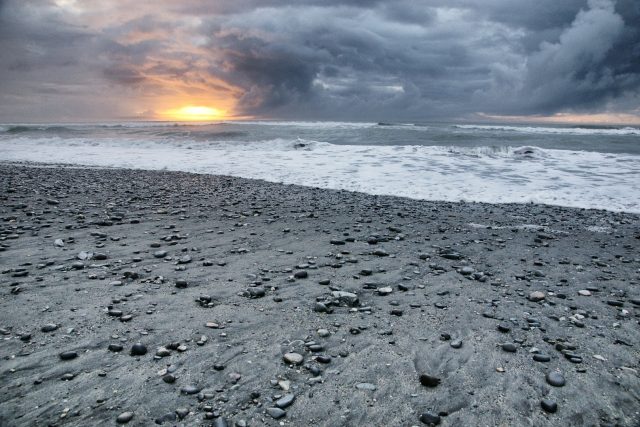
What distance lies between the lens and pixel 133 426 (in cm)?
273

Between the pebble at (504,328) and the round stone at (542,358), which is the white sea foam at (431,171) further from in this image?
the round stone at (542,358)

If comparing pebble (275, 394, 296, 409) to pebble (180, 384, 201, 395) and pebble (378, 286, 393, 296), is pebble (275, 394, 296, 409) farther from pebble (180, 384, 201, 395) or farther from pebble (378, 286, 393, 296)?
pebble (378, 286, 393, 296)

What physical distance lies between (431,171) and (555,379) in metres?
12.6

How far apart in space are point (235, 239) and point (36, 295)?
9.91 feet

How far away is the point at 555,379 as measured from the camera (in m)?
3.25

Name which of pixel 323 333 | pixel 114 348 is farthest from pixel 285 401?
pixel 114 348

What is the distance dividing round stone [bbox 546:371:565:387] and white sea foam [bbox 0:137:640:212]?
7.80 meters

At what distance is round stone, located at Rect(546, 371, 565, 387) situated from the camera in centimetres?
321

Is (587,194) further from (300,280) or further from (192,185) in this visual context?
(192,185)

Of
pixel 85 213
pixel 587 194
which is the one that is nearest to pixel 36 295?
pixel 85 213

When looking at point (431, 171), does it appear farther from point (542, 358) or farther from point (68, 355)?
point (68, 355)

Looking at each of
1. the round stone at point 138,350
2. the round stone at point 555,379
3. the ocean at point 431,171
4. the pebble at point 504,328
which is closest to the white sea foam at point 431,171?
the ocean at point 431,171

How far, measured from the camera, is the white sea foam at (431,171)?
11.5 metres

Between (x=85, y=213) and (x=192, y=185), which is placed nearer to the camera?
(x=85, y=213)
